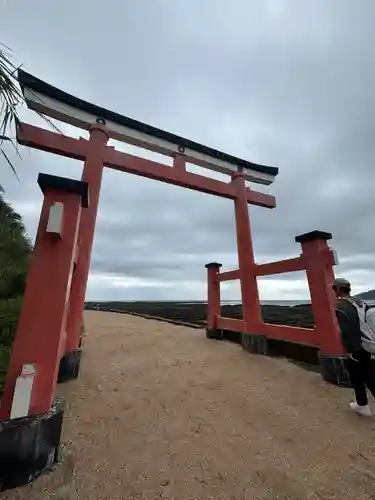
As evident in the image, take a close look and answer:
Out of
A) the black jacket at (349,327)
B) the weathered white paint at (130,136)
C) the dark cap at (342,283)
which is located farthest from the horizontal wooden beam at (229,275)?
the black jacket at (349,327)

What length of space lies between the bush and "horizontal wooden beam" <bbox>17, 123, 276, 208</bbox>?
35.2 inches

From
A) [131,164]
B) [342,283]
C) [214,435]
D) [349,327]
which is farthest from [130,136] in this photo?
[214,435]

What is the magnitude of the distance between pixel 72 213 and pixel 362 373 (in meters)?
2.73

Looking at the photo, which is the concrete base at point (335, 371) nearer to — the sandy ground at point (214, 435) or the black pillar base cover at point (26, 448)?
the sandy ground at point (214, 435)

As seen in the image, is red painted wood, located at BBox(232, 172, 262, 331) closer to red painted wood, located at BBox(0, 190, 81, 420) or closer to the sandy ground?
the sandy ground

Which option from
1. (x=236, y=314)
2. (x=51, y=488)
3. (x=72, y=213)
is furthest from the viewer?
(x=236, y=314)

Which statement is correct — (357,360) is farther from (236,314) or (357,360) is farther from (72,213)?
(236,314)

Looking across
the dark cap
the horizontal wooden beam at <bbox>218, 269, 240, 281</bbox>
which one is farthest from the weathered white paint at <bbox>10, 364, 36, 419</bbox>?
the horizontal wooden beam at <bbox>218, 269, 240, 281</bbox>

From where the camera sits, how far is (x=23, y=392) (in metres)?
1.39

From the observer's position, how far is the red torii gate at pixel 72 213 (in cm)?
149

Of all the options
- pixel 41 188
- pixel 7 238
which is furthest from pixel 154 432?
pixel 7 238

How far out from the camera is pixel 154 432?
180 centimetres

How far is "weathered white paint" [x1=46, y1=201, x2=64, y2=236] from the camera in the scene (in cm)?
163

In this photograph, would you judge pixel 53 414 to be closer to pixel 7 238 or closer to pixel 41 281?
pixel 41 281
